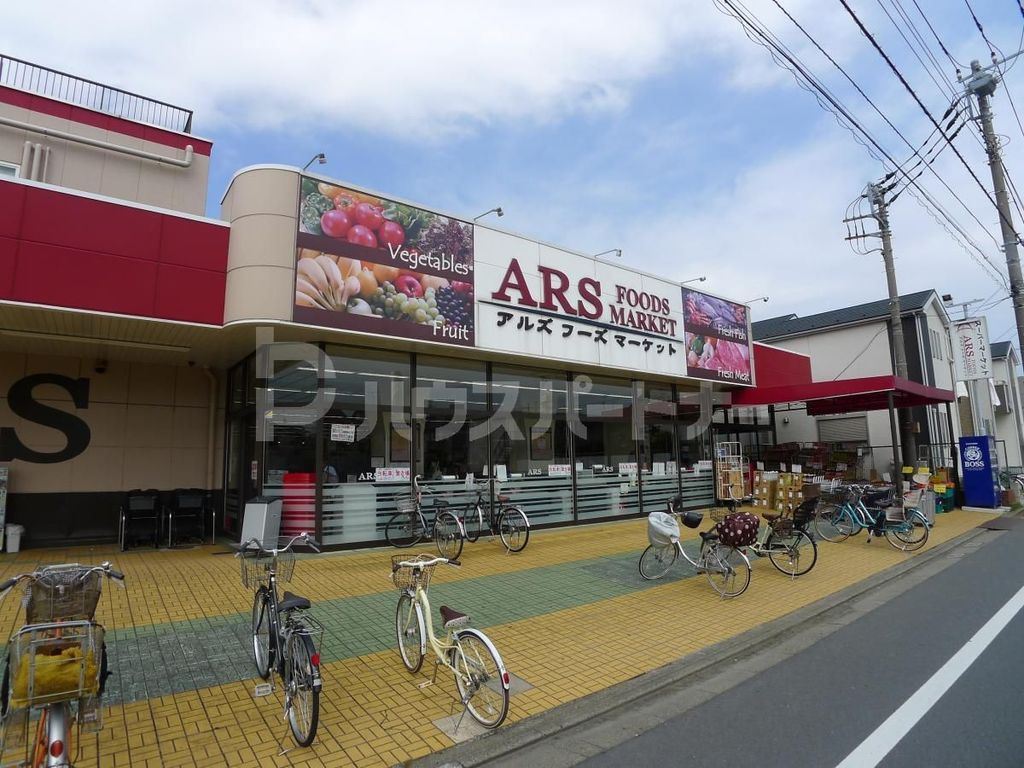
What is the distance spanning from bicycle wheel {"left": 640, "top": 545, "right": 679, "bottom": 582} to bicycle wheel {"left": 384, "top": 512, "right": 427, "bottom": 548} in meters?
3.62

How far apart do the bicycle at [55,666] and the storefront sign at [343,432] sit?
6.21 metres

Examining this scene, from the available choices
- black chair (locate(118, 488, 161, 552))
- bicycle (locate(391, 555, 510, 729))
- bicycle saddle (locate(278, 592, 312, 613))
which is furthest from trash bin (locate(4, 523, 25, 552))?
bicycle saddle (locate(278, 592, 312, 613))

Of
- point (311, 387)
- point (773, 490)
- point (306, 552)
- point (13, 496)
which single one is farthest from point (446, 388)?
point (773, 490)

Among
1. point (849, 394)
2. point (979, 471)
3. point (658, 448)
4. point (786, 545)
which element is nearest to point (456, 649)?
point (786, 545)

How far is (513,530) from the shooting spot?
10039 millimetres

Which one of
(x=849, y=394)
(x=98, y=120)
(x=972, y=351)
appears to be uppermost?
(x=98, y=120)

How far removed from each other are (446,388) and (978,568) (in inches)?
359

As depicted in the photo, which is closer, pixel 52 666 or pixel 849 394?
pixel 52 666

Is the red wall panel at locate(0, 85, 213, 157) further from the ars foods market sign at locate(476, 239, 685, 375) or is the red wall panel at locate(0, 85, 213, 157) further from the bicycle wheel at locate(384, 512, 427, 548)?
the bicycle wheel at locate(384, 512, 427, 548)

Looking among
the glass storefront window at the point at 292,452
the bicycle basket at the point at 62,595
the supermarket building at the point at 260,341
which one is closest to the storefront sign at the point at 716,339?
the supermarket building at the point at 260,341

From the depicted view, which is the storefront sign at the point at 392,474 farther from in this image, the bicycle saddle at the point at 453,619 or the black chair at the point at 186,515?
the bicycle saddle at the point at 453,619

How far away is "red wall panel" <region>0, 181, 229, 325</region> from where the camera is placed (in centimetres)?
755

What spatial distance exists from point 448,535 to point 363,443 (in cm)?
217

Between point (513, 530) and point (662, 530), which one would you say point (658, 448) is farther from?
point (662, 530)
